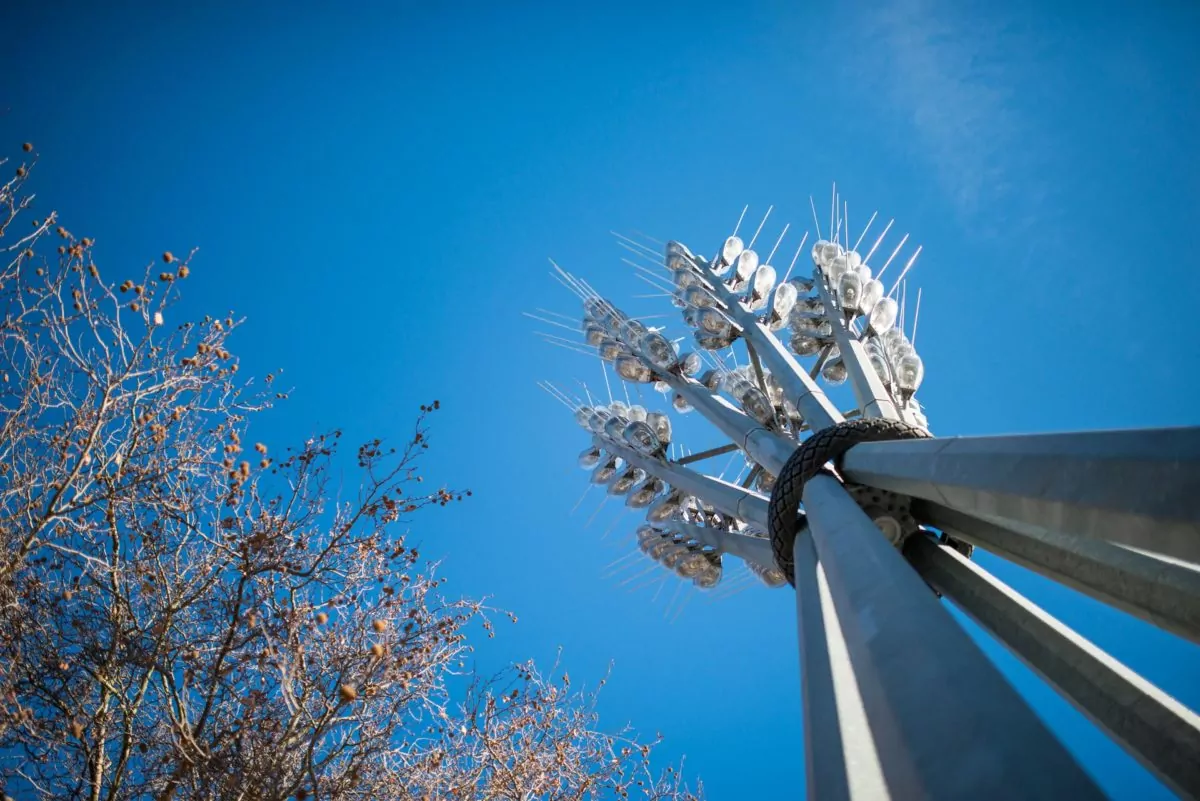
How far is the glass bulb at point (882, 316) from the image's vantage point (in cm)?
865

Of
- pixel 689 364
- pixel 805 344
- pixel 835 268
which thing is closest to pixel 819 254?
pixel 835 268

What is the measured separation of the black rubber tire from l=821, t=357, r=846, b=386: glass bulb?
4.33m

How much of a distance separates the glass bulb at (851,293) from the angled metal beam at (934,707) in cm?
A: 592

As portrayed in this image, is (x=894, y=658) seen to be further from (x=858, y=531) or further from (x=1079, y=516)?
(x=858, y=531)

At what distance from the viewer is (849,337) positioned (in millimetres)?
8594

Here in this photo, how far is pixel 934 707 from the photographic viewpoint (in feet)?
7.24

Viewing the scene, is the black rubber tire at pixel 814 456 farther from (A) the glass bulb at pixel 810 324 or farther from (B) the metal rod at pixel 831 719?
(A) the glass bulb at pixel 810 324

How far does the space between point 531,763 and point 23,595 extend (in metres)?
7.31

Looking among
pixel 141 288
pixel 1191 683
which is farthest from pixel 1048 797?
pixel 1191 683

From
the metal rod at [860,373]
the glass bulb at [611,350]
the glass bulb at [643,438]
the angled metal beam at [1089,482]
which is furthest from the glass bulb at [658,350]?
the angled metal beam at [1089,482]

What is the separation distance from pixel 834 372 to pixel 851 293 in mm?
1336

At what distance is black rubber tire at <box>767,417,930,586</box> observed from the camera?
523cm

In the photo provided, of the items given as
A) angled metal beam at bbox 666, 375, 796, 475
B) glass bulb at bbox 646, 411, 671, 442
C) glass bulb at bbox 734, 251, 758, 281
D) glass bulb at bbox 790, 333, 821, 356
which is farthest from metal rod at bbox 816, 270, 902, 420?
glass bulb at bbox 646, 411, 671, 442

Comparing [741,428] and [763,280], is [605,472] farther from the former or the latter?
[763,280]
